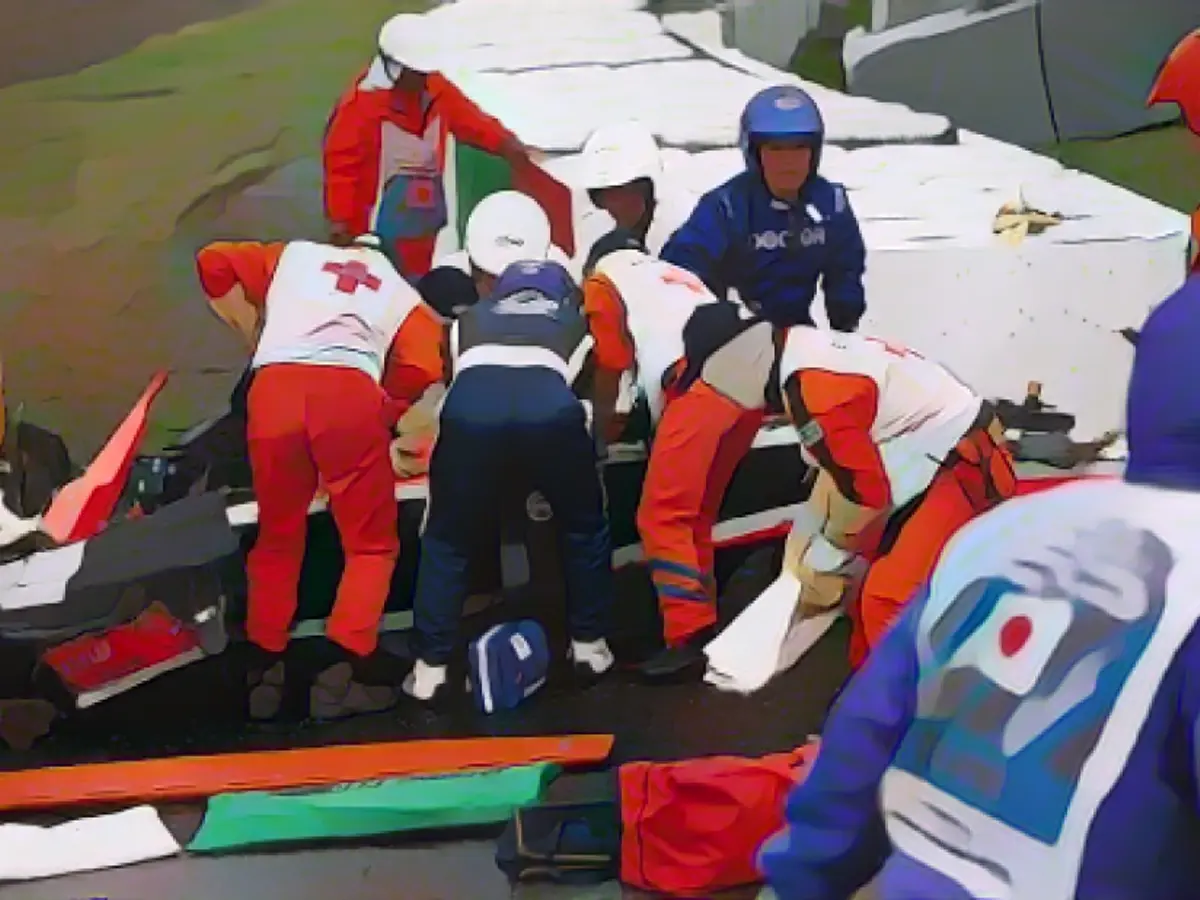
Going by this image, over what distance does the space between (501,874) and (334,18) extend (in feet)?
5.05

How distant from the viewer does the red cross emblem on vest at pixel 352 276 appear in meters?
2.63

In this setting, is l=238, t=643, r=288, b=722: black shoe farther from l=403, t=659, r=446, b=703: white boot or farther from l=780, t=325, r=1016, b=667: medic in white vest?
l=780, t=325, r=1016, b=667: medic in white vest

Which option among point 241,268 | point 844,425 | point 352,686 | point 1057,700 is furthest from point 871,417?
point 1057,700

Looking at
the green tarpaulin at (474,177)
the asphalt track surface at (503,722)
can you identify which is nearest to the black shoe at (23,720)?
the asphalt track surface at (503,722)

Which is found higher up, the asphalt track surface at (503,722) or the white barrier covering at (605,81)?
the white barrier covering at (605,81)

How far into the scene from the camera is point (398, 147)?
2.83 meters

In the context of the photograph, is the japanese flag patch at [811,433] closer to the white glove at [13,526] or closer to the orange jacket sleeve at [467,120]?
the orange jacket sleeve at [467,120]

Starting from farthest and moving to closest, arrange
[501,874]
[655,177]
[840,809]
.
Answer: [655,177] < [501,874] < [840,809]

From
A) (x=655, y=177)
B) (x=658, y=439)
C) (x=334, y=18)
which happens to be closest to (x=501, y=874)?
(x=658, y=439)

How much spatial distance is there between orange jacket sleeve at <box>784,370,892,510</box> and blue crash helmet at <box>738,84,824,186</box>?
0.44 m

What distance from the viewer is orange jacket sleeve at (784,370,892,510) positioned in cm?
248

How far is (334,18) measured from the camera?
2.73 meters

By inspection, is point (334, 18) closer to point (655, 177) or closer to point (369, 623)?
point (655, 177)

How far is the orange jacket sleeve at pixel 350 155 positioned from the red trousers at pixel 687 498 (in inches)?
27.5
